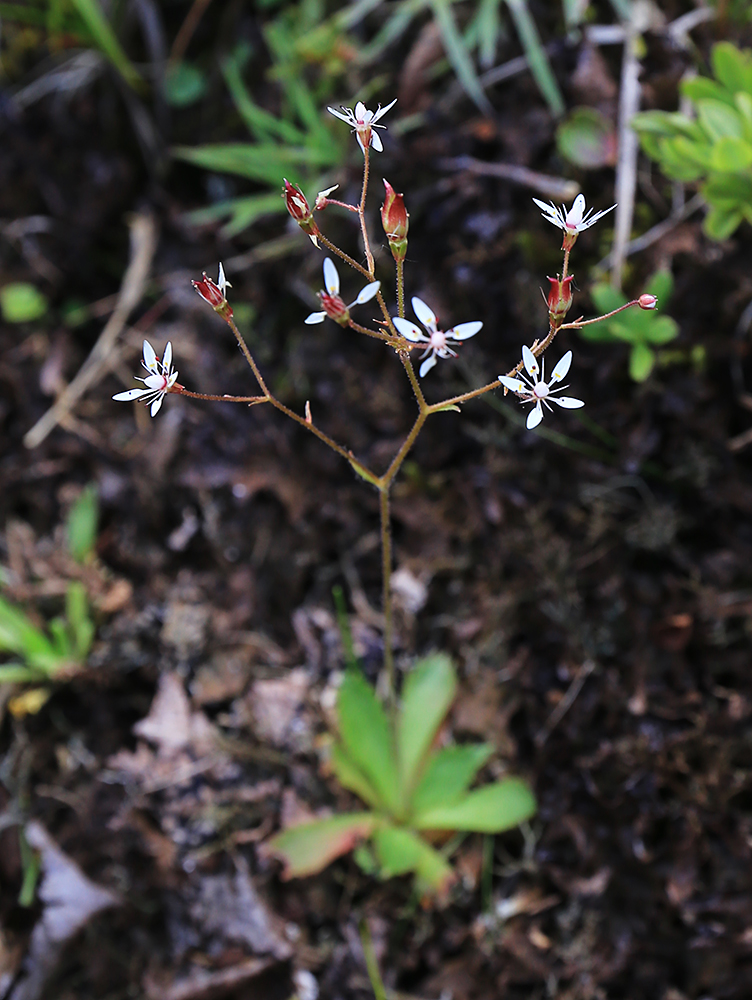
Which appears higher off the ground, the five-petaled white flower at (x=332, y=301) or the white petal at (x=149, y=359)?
the five-petaled white flower at (x=332, y=301)

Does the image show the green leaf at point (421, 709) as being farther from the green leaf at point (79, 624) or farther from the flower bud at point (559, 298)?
the flower bud at point (559, 298)

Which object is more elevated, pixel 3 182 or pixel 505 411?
pixel 3 182

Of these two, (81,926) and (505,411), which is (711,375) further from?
(81,926)

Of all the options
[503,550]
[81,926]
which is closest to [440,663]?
[503,550]

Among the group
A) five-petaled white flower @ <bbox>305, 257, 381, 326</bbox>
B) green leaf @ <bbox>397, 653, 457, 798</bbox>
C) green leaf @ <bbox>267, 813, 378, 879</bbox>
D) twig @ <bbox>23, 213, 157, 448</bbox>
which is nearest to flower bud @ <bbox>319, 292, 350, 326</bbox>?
five-petaled white flower @ <bbox>305, 257, 381, 326</bbox>

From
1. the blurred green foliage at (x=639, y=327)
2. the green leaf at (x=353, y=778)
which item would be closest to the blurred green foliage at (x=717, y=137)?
the blurred green foliage at (x=639, y=327)

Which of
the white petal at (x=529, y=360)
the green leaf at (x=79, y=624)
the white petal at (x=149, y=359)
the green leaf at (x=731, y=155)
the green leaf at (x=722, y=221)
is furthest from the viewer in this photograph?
the green leaf at (x=79, y=624)

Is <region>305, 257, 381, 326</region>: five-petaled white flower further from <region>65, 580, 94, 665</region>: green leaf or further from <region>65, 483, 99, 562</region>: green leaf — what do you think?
<region>65, 483, 99, 562</region>: green leaf
